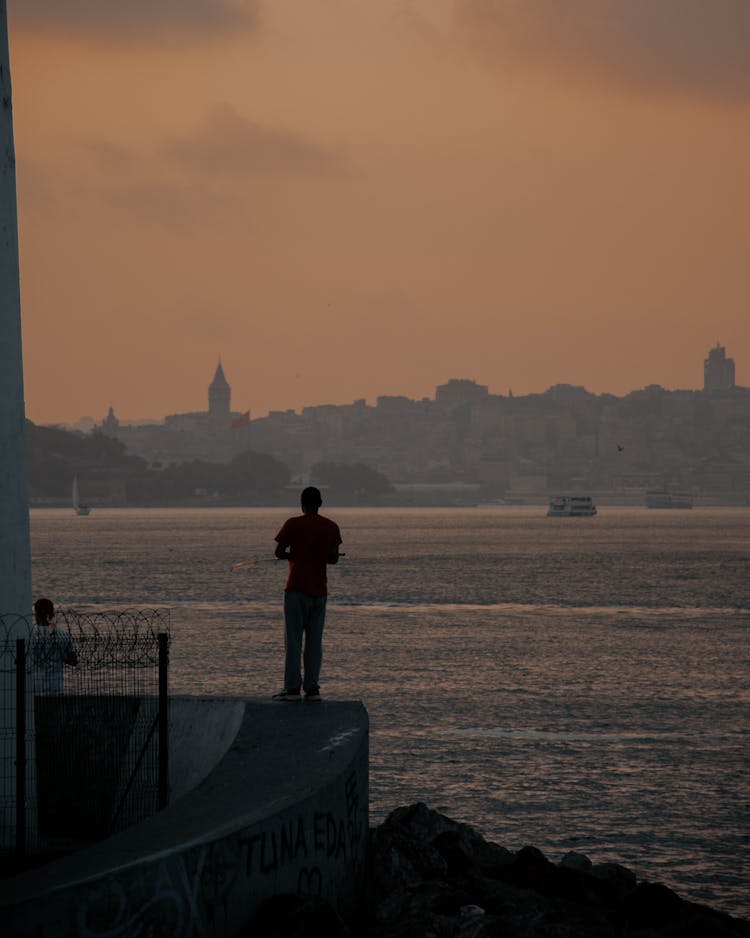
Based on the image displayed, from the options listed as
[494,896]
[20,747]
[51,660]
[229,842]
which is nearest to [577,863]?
[494,896]

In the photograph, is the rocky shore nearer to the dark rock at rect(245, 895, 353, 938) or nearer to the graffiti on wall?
the dark rock at rect(245, 895, 353, 938)

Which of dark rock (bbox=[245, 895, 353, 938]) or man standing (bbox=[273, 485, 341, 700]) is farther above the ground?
man standing (bbox=[273, 485, 341, 700])

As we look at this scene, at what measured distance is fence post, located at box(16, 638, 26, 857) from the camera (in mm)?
7785

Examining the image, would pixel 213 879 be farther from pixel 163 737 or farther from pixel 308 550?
pixel 308 550

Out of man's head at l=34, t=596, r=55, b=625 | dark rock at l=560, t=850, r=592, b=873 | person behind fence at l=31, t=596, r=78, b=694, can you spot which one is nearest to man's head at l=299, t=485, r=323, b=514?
person behind fence at l=31, t=596, r=78, b=694

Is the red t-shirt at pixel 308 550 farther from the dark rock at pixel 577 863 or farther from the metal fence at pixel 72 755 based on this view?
the dark rock at pixel 577 863

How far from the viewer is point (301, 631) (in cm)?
942

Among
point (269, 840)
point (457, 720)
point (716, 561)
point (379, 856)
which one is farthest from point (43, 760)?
point (716, 561)

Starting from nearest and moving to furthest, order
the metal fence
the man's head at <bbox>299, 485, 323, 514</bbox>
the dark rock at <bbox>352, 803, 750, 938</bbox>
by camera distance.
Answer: the dark rock at <bbox>352, 803, 750, 938</bbox>
the metal fence
the man's head at <bbox>299, 485, 323, 514</bbox>

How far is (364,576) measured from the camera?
65.5 meters

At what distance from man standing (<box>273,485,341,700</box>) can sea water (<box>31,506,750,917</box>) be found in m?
3.52

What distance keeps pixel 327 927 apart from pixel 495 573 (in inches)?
2458

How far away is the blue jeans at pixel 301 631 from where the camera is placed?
9.32 m

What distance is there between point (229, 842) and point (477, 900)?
2200 mm
